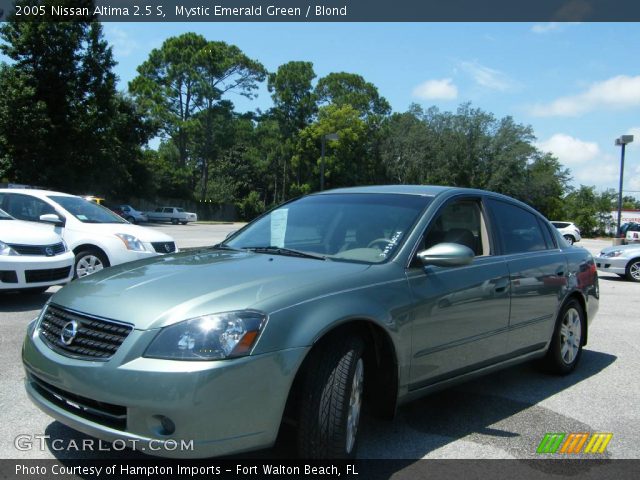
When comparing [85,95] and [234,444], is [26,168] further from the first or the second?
[234,444]

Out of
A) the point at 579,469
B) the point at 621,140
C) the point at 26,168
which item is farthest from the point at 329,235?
the point at 26,168

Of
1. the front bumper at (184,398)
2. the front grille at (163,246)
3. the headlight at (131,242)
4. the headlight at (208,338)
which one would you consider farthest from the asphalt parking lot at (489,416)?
the front grille at (163,246)

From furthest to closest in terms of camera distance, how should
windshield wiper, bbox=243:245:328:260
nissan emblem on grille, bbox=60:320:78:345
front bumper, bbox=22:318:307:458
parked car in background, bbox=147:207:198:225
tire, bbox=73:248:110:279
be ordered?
parked car in background, bbox=147:207:198:225 → tire, bbox=73:248:110:279 → windshield wiper, bbox=243:245:328:260 → nissan emblem on grille, bbox=60:320:78:345 → front bumper, bbox=22:318:307:458

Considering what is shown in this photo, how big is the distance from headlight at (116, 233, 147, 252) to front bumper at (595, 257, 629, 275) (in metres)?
11.1

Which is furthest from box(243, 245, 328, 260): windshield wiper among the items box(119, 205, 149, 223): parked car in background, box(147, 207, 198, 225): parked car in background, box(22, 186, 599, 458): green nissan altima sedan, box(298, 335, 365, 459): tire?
box(147, 207, 198, 225): parked car in background

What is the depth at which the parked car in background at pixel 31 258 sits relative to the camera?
720cm

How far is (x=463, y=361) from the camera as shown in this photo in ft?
12.9

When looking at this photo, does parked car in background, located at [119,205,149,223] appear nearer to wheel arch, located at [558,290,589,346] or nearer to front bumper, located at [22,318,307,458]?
wheel arch, located at [558,290,589,346]

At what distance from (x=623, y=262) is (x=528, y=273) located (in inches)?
445

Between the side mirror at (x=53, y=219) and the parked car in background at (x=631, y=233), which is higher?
the side mirror at (x=53, y=219)

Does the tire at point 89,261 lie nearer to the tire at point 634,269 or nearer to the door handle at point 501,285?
the door handle at point 501,285

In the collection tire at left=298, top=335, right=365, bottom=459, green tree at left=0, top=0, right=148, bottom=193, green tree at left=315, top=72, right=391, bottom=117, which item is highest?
green tree at left=315, top=72, right=391, bottom=117

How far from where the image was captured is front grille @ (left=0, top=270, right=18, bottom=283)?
7.13 m

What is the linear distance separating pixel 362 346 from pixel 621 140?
28.2 metres
